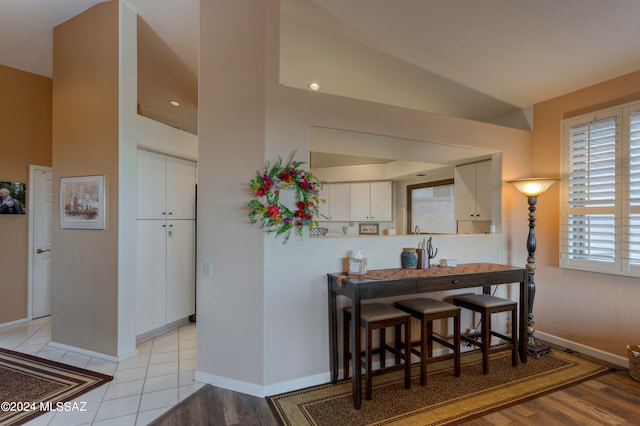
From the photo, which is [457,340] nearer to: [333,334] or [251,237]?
[333,334]

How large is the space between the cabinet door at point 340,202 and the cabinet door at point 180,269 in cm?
243

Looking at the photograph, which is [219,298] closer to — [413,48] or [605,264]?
[413,48]

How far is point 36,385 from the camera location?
2.50 metres

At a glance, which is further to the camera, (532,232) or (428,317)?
(532,232)

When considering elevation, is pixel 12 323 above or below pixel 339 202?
below

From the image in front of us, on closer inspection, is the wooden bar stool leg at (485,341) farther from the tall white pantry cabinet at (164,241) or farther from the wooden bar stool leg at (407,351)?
the tall white pantry cabinet at (164,241)

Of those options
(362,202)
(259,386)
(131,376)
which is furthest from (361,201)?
(131,376)

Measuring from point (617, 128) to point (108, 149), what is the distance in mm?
4841

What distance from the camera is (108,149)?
298 centimetres

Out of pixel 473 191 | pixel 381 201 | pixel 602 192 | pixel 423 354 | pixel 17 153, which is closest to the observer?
pixel 423 354

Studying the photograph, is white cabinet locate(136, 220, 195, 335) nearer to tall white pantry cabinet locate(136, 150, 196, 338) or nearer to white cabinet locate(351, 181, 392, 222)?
tall white pantry cabinet locate(136, 150, 196, 338)

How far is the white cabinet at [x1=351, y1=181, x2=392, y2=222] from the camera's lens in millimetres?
5449

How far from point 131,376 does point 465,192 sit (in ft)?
14.2

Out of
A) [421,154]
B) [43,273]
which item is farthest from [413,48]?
[43,273]
